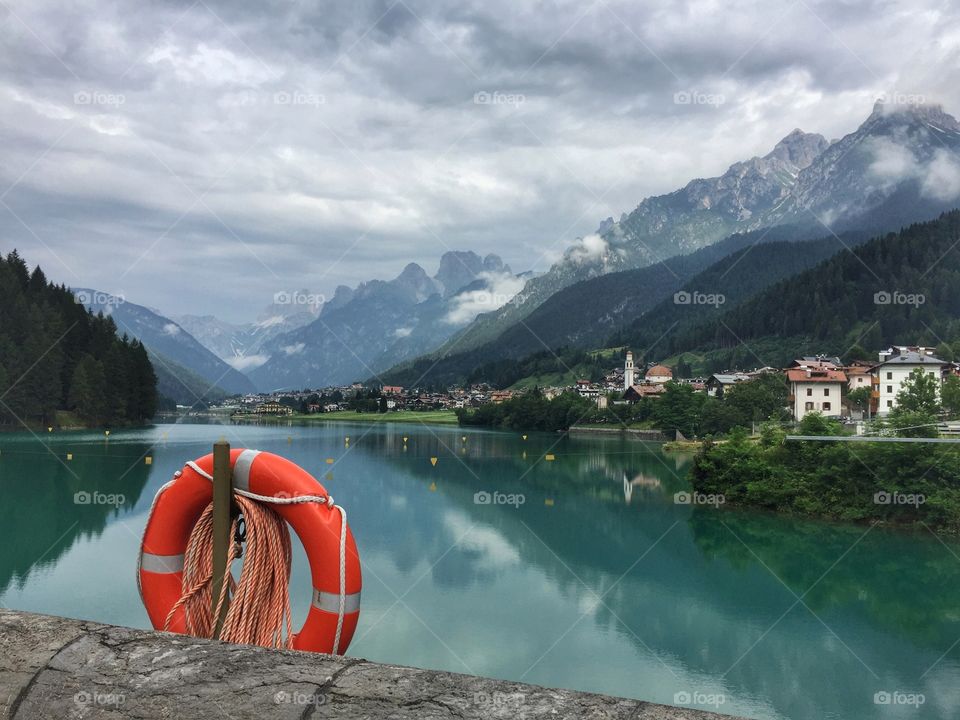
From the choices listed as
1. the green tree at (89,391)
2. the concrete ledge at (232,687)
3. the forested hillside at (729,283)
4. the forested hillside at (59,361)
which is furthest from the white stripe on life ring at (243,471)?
the forested hillside at (729,283)

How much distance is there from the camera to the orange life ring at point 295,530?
11.9ft

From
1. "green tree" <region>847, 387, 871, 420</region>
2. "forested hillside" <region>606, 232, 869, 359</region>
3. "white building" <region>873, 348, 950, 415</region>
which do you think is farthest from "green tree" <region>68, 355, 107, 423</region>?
"forested hillside" <region>606, 232, 869, 359</region>

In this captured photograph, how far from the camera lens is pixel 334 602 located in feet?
12.0

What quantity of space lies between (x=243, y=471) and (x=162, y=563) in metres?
0.75

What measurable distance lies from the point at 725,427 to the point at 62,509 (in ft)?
123

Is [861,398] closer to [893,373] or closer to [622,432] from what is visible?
[893,373]

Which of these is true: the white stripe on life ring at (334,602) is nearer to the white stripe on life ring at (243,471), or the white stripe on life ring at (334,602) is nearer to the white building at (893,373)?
the white stripe on life ring at (243,471)

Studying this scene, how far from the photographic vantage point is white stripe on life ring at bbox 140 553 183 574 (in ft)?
12.7

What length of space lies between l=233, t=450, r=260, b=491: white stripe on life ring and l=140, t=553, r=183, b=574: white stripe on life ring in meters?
0.60

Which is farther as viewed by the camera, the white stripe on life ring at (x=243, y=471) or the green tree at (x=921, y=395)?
the green tree at (x=921, y=395)

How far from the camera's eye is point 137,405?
58906 mm

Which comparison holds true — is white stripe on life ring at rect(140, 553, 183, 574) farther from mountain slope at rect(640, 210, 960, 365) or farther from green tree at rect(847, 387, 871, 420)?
mountain slope at rect(640, 210, 960, 365)

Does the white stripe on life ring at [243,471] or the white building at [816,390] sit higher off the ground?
the white building at [816,390]

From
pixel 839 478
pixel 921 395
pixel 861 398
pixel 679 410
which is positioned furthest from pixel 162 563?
pixel 679 410
